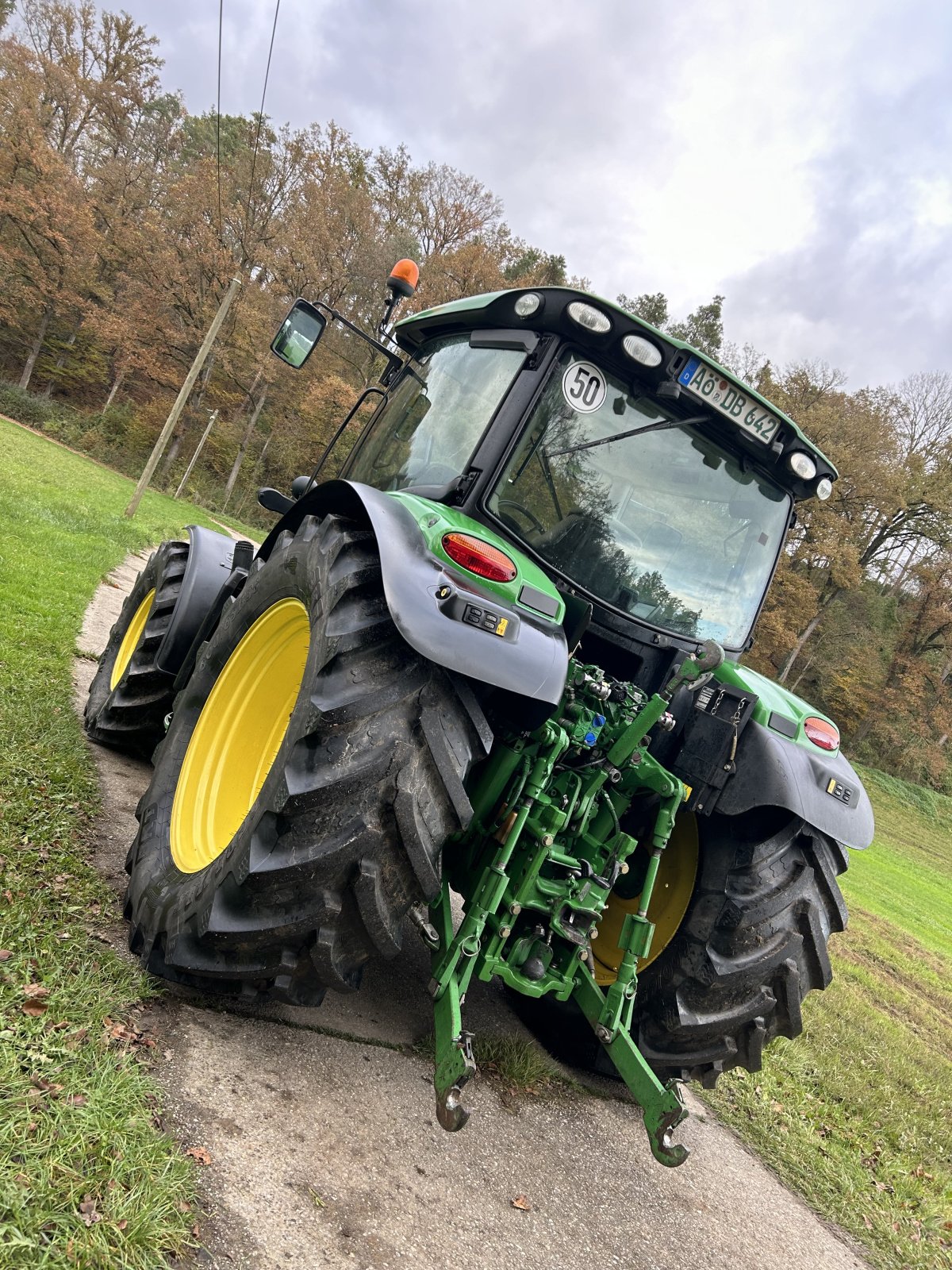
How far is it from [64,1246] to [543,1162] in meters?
1.39

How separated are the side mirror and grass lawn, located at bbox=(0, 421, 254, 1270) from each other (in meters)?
2.04

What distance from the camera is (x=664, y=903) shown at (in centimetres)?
289

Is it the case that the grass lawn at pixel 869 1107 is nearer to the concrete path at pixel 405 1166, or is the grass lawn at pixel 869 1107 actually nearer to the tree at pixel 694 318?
the concrete path at pixel 405 1166

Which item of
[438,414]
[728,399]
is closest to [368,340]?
[438,414]

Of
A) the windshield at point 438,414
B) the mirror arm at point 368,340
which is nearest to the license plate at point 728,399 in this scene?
the windshield at point 438,414

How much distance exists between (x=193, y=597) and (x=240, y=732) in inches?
45.0

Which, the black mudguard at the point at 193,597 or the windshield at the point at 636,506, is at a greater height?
the windshield at the point at 636,506

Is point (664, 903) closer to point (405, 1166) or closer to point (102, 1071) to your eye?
point (405, 1166)

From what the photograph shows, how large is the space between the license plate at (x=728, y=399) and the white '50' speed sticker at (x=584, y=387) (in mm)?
269

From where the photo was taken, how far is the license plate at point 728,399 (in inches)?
104

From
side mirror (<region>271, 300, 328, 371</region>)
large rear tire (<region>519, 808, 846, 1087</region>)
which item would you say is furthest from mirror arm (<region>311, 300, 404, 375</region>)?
large rear tire (<region>519, 808, 846, 1087</region>)

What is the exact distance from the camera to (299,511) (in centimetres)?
283

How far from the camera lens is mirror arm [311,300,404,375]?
3.18m

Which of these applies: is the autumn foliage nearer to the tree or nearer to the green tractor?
the tree
